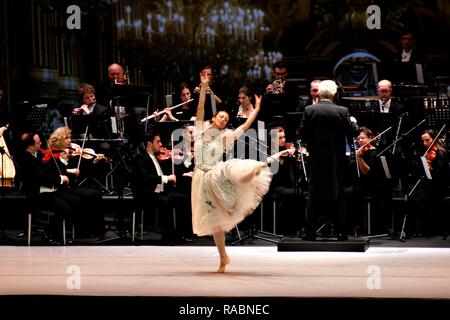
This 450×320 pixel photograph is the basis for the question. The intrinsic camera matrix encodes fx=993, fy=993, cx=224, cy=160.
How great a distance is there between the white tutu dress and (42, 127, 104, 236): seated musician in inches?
104

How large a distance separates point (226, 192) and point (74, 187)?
3190 millimetres

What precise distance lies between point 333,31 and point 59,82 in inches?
163

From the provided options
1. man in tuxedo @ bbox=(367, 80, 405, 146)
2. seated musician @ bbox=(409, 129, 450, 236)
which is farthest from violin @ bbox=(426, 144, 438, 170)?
man in tuxedo @ bbox=(367, 80, 405, 146)

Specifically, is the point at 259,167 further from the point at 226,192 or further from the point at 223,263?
the point at 223,263

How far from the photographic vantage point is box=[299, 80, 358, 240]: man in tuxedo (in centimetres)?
875

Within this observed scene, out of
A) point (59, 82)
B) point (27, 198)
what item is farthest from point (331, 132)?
point (59, 82)

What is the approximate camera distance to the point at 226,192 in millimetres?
7453

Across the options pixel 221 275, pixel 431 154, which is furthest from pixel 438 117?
pixel 221 275

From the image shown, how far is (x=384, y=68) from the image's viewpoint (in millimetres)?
10609

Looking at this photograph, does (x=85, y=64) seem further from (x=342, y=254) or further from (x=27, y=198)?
(x=342, y=254)

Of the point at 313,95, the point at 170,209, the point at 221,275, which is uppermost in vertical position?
the point at 313,95

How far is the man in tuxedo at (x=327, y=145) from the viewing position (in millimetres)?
8750

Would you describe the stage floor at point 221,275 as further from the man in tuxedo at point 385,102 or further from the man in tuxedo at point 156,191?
the man in tuxedo at point 385,102

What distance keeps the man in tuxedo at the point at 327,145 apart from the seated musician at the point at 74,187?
7.96 ft
